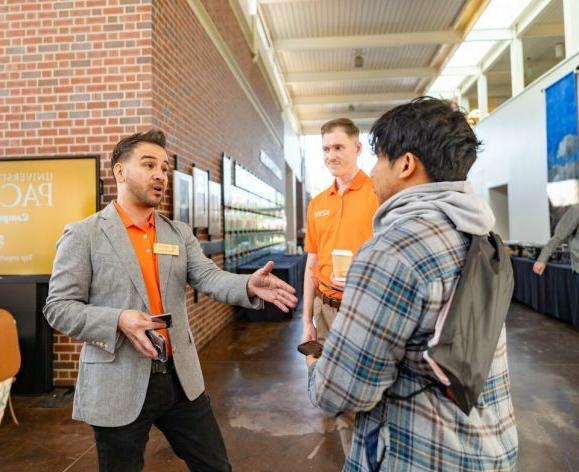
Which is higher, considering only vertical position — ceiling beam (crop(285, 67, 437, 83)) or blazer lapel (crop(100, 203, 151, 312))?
ceiling beam (crop(285, 67, 437, 83))

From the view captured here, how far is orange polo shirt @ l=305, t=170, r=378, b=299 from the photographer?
2.26 metres

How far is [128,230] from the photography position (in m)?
1.67

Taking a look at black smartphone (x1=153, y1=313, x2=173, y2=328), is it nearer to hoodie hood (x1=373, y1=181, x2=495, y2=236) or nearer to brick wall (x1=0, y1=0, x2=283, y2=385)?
hoodie hood (x1=373, y1=181, x2=495, y2=236)

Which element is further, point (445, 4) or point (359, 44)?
point (359, 44)

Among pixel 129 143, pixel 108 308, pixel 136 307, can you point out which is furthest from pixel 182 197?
pixel 108 308

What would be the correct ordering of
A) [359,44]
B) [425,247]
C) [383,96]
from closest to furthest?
[425,247] → [359,44] → [383,96]

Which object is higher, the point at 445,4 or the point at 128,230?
the point at 445,4

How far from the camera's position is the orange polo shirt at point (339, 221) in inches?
89.0

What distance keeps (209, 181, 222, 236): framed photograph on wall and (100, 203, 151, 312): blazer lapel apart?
12.5 feet

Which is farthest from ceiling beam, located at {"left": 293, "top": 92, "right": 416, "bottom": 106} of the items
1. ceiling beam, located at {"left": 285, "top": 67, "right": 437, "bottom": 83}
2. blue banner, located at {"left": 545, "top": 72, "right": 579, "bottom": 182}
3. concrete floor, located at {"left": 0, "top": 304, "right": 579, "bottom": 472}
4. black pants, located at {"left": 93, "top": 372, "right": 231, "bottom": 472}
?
black pants, located at {"left": 93, "top": 372, "right": 231, "bottom": 472}

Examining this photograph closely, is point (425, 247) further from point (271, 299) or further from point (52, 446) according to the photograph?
point (52, 446)

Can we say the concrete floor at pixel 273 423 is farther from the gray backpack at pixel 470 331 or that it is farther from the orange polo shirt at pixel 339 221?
the gray backpack at pixel 470 331

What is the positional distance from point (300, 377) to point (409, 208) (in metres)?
3.50

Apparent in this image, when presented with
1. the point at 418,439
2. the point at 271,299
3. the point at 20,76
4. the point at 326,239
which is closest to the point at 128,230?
the point at 271,299
